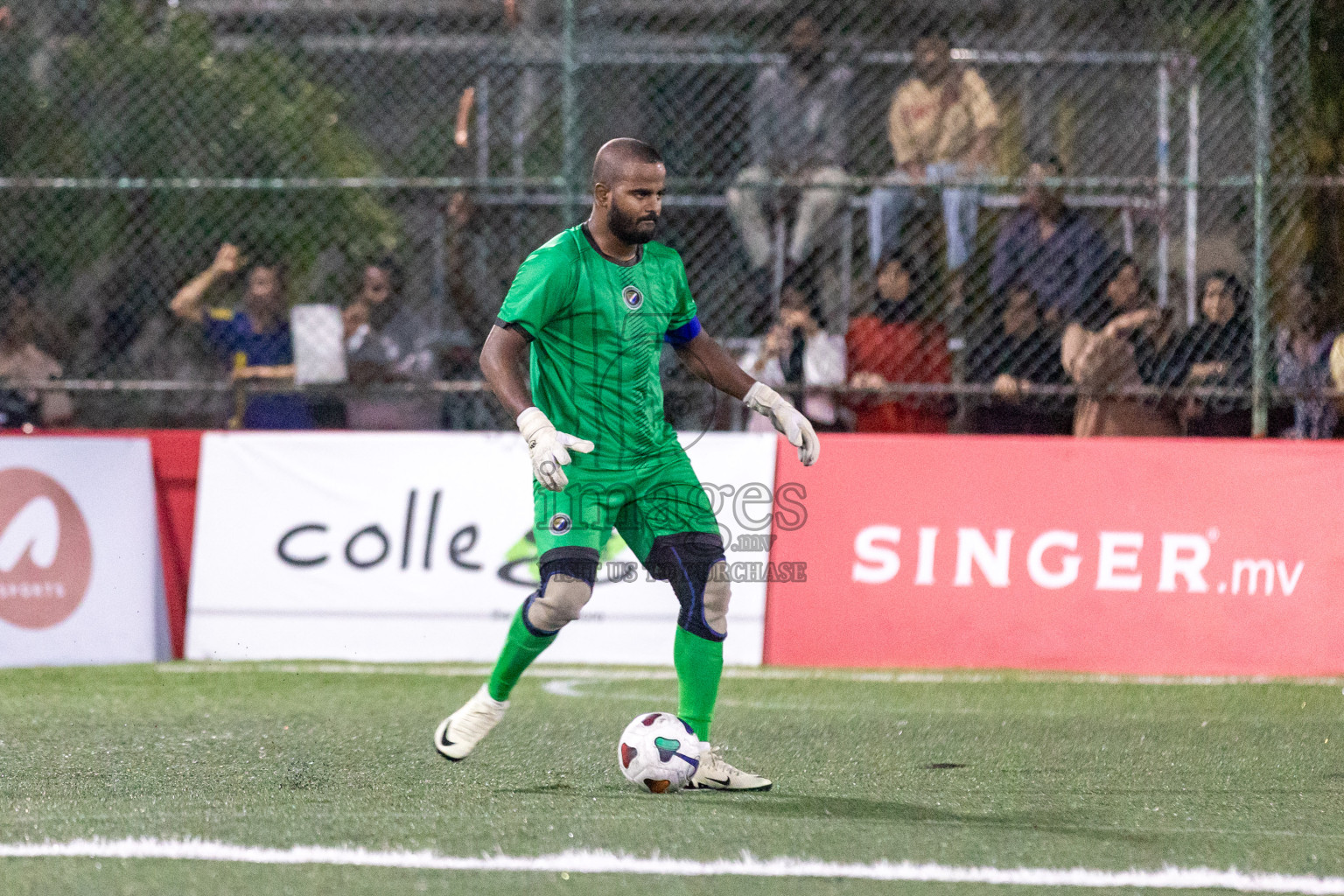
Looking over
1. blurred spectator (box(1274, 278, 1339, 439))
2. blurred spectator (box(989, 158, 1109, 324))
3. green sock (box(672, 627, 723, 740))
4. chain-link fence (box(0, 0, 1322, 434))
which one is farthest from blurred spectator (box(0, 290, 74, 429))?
blurred spectator (box(1274, 278, 1339, 439))

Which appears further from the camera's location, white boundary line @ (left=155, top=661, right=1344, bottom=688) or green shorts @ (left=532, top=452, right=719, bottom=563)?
white boundary line @ (left=155, top=661, right=1344, bottom=688)

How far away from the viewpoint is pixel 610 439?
211 inches

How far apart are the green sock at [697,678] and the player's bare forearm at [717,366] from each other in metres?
0.83

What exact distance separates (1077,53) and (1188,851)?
24.6 ft

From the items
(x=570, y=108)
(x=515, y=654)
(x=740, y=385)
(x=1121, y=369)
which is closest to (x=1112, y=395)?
(x=1121, y=369)

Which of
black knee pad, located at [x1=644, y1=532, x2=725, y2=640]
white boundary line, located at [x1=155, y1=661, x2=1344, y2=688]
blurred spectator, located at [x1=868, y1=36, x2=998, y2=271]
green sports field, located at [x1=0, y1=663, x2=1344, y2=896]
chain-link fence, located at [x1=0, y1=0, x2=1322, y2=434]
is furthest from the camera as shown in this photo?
blurred spectator, located at [x1=868, y1=36, x2=998, y2=271]

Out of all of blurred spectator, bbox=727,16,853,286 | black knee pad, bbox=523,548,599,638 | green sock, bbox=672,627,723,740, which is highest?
blurred spectator, bbox=727,16,853,286

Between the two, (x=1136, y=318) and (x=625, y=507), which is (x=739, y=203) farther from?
(x=625, y=507)

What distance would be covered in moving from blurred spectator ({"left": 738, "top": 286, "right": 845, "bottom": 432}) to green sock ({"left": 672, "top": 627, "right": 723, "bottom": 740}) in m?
4.38

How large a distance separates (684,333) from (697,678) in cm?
114

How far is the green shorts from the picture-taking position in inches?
210

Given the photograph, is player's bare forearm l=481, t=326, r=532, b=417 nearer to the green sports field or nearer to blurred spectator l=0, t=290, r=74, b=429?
the green sports field

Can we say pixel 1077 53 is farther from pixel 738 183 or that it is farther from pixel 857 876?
pixel 857 876

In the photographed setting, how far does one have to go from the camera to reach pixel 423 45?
37.4 ft
